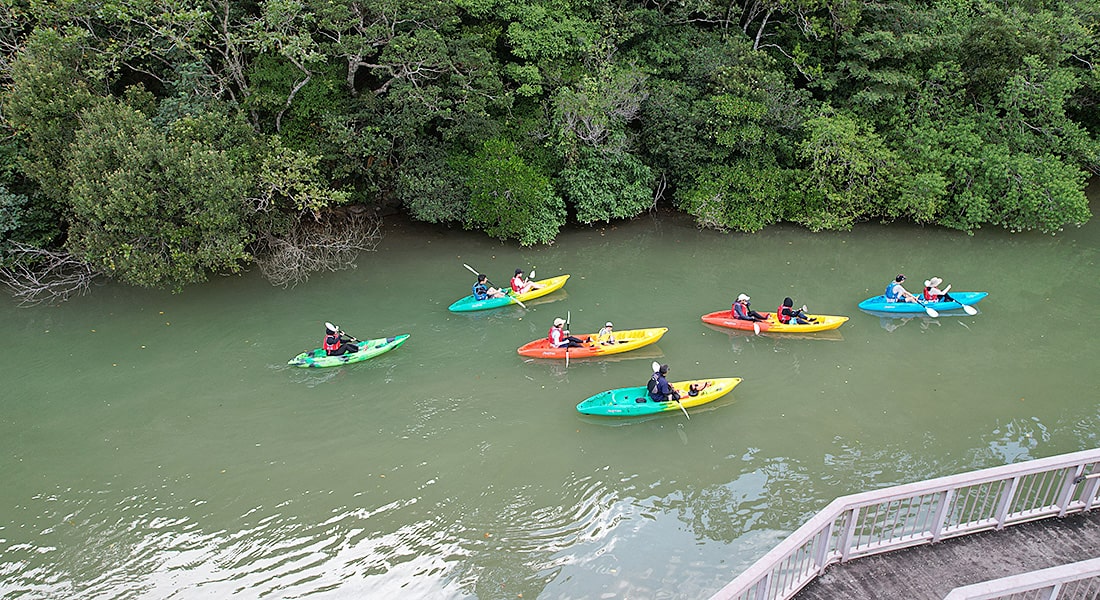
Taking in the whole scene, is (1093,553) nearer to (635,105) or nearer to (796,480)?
(796,480)

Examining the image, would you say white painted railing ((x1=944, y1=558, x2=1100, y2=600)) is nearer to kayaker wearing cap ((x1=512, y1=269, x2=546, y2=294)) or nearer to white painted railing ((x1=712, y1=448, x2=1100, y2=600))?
white painted railing ((x1=712, y1=448, x2=1100, y2=600))

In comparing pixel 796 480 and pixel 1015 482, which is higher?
pixel 1015 482

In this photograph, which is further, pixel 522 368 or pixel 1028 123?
pixel 1028 123

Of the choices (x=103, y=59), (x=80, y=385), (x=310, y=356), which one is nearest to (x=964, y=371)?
(x=310, y=356)

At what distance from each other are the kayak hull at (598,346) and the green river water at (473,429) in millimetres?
178

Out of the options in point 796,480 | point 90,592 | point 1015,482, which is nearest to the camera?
point 1015,482

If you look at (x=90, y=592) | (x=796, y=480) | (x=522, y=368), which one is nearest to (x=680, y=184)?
(x=522, y=368)

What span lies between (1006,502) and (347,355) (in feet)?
30.6

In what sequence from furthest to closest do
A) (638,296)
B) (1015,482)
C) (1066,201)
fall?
(1066,201)
(638,296)
(1015,482)

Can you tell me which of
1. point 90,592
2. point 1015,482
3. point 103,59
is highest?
point 103,59

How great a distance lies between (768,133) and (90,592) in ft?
51.5

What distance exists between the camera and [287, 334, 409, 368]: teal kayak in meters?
11.2

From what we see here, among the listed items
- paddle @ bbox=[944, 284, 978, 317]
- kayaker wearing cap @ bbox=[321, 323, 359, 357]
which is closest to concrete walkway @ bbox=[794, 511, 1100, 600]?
paddle @ bbox=[944, 284, 978, 317]

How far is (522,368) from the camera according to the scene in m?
11.4
